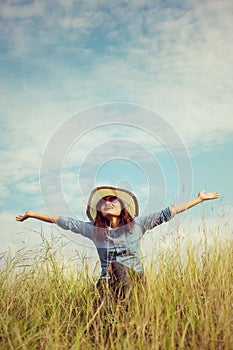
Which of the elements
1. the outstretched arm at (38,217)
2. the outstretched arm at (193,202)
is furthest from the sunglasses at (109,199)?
the outstretched arm at (193,202)

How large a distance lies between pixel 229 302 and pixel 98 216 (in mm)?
1839

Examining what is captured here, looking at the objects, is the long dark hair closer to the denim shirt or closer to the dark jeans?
the denim shirt

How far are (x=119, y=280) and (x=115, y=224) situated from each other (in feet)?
2.34

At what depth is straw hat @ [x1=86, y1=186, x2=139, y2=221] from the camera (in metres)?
5.45

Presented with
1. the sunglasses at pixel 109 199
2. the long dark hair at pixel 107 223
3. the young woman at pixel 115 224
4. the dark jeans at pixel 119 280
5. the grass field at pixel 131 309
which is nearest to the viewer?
the grass field at pixel 131 309

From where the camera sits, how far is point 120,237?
5172mm

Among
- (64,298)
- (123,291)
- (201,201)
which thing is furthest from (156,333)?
(201,201)

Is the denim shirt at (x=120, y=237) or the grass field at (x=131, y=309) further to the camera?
the denim shirt at (x=120, y=237)

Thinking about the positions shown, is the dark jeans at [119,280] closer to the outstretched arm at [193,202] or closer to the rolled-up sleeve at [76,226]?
the rolled-up sleeve at [76,226]

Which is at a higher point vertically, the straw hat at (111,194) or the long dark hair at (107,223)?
the straw hat at (111,194)

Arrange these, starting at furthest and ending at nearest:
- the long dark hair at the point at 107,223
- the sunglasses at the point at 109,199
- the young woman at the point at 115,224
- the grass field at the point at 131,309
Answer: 1. the sunglasses at the point at 109,199
2. the long dark hair at the point at 107,223
3. the young woman at the point at 115,224
4. the grass field at the point at 131,309

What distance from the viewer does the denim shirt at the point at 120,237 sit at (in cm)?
504

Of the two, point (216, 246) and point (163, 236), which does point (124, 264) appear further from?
point (216, 246)

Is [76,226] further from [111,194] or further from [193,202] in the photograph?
[193,202]
